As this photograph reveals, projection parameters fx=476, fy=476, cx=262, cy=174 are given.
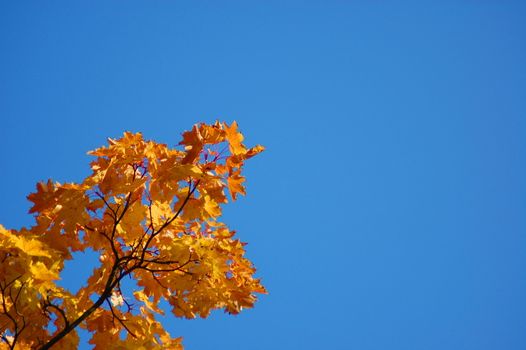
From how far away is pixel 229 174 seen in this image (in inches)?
157

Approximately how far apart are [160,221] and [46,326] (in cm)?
128

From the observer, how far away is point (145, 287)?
450cm

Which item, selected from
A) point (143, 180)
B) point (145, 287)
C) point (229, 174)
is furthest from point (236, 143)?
point (145, 287)

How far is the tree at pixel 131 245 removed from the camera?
3.79 m

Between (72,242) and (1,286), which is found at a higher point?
(72,242)

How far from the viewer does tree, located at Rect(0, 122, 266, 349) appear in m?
3.79

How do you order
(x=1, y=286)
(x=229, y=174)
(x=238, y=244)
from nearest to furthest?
(x=1, y=286), (x=229, y=174), (x=238, y=244)

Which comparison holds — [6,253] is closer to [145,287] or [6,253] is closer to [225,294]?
[145,287]

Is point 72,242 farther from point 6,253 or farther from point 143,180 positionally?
point 143,180

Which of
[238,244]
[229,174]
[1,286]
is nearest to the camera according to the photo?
[1,286]

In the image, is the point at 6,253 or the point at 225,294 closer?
the point at 6,253

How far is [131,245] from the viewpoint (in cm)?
431

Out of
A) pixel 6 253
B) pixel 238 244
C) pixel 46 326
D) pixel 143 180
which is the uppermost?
pixel 143 180

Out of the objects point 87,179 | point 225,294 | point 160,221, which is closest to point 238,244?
point 225,294
